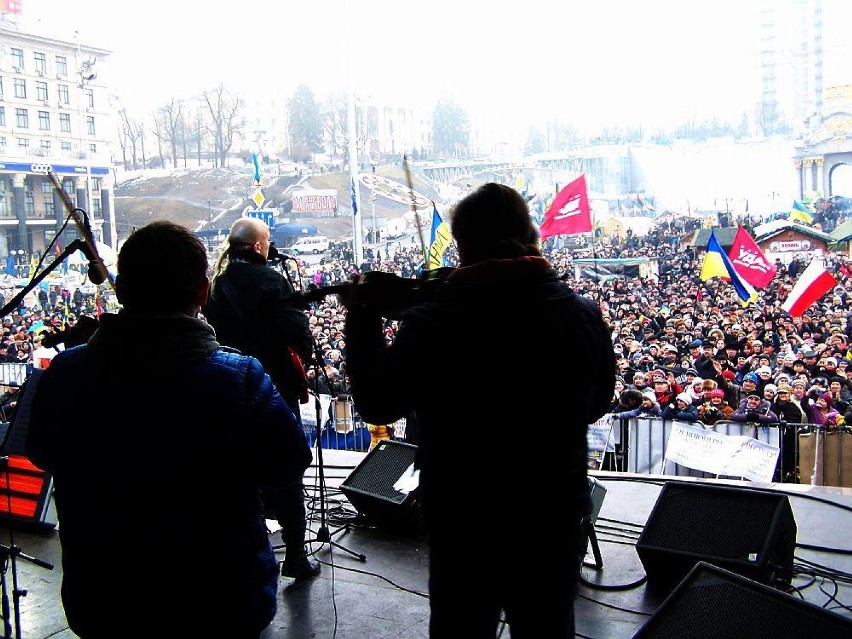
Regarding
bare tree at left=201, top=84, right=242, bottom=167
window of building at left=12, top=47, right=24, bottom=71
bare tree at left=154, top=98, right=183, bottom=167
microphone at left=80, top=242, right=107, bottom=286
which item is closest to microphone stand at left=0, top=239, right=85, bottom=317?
Answer: microphone at left=80, top=242, right=107, bottom=286

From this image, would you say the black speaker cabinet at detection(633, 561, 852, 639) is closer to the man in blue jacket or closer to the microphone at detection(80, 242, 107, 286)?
the man in blue jacket

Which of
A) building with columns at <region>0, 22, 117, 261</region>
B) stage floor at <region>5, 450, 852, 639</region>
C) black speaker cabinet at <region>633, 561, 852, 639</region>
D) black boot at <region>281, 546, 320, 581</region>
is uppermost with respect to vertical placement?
building with columns at <region>0, 22, 117, 261</region>

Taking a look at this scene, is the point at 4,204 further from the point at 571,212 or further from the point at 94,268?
the point at 94,268

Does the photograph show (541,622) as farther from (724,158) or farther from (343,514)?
(724,158)

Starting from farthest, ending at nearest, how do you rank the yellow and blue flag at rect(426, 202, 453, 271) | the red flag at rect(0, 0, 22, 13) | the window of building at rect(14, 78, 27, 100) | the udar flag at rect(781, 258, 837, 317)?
the red flag at rect(0, 0, 22, 13) → the window of building at rect(14, 78, 27, 100) → the yellow and blue flag at rect(426, 202, 453, 271) → the udar flag at rect(781, 258, 837, 317)

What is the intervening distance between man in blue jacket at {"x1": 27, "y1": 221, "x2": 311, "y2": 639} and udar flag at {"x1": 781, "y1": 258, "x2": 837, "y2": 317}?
810cm

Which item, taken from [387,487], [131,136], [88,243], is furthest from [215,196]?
[88,243]

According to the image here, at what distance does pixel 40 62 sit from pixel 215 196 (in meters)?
9.33

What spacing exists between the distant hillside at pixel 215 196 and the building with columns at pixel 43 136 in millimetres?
3645

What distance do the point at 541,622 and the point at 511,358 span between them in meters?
0.48

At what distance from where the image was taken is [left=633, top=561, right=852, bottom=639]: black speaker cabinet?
5.53ft

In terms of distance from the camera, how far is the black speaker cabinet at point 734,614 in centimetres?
169

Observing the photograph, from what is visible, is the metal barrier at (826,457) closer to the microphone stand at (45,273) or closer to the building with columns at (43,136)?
the microphone stand at (45,273)

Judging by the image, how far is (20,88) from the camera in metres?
26.6
